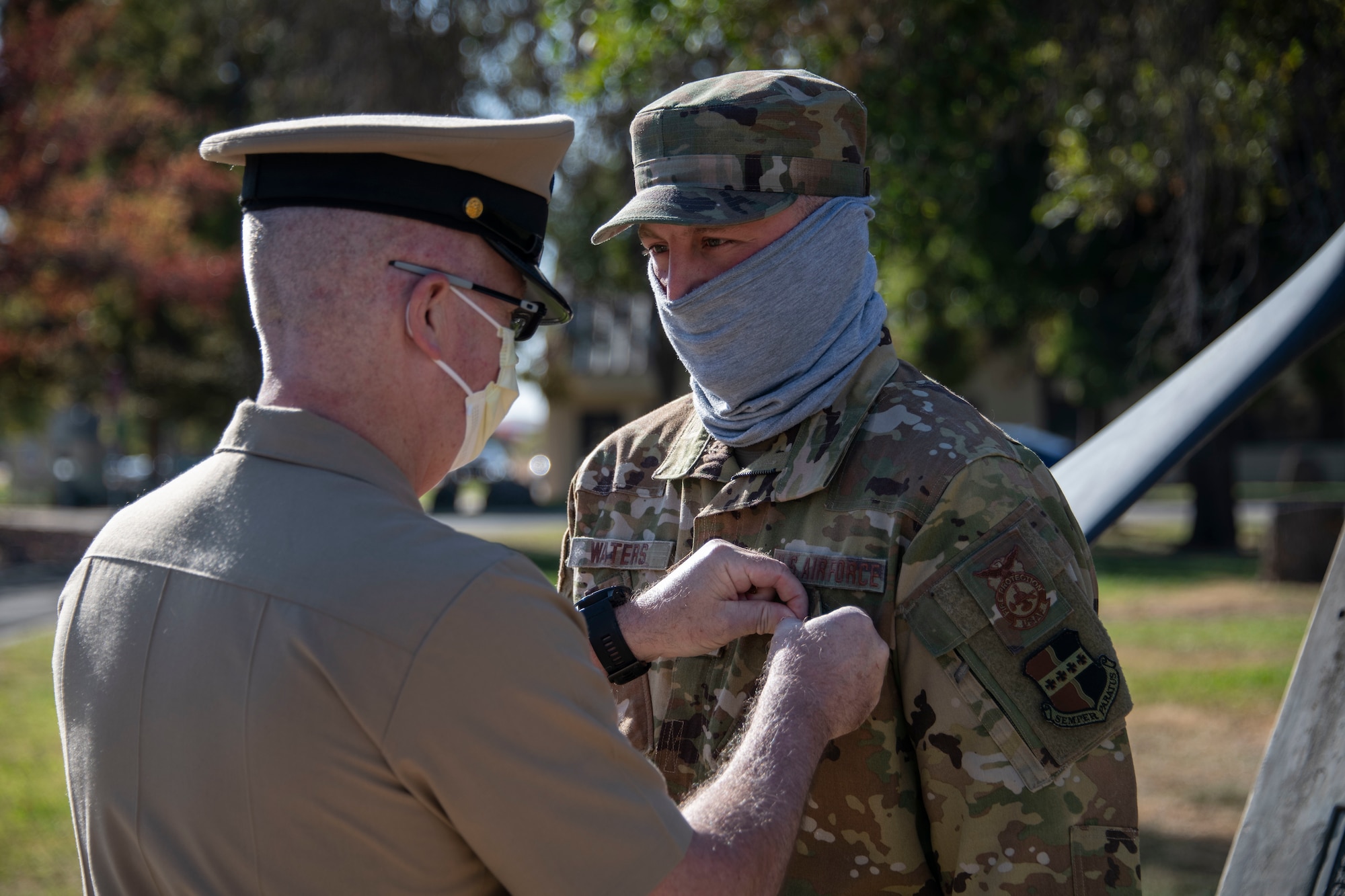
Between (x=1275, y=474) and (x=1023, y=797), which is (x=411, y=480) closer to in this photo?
(x=1023, y=797)

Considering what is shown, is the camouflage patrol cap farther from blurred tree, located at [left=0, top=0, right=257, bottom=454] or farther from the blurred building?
the blurred building

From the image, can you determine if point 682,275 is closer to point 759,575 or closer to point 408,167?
point 759,575

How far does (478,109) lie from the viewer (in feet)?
37.4

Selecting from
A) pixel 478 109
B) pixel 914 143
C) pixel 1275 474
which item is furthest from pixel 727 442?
pixel 1275 474

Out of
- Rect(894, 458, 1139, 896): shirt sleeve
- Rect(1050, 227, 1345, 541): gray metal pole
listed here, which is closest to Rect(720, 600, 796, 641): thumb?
Rect(894, 458, 1139, 896): shirt sleeve

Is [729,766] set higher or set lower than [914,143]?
lower

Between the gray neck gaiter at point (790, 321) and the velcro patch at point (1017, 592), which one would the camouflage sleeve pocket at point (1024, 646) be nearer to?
the velcro patch at point (1017, 592)

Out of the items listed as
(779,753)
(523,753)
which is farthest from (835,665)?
(523,753)

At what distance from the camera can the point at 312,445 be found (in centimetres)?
160

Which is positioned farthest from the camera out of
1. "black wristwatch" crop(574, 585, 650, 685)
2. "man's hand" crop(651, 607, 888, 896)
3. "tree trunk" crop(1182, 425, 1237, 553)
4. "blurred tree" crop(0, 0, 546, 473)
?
"tree trunk" crop(1182, 425, 1237, 553)

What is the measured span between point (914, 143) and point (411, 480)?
15.2 feet

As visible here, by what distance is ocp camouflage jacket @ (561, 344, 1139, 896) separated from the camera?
A: 1.92 m

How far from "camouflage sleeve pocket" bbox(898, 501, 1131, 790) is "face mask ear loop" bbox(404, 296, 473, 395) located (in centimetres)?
85

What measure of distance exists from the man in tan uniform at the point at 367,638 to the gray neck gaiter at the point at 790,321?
560 mm
